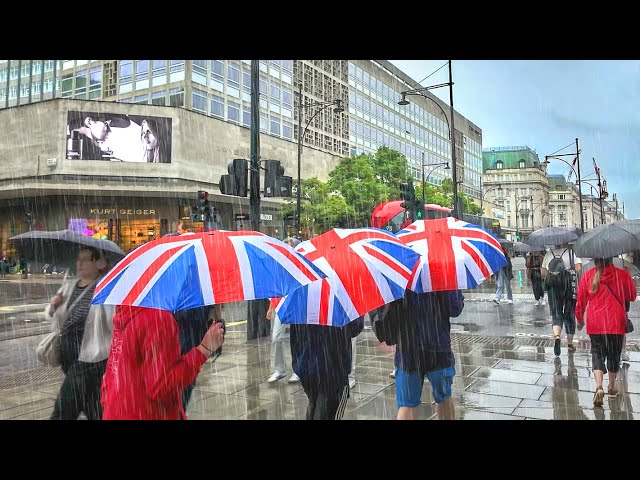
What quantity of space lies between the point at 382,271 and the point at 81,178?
34.9 meters

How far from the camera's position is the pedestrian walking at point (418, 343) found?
4.22 metres

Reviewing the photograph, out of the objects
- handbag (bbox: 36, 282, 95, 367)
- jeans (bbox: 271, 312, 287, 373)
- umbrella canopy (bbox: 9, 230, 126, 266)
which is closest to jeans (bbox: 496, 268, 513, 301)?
jeans (bbox: 271, 312, 287, 373)

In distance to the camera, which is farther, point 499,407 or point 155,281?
point 499,407

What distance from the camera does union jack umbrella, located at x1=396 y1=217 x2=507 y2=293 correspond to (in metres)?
4.05

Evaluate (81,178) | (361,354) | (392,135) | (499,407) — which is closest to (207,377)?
(361,354)

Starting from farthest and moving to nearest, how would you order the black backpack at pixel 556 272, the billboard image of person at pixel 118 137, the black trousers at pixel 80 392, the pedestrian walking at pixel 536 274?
the billboard image of person at pixel 118 137, the pedestrian walking at pixel 536 274, the black backpack at pixel 556 272, the black trousers at pixel 80 392

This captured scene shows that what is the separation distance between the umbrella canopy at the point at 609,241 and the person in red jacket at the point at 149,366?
4.30m

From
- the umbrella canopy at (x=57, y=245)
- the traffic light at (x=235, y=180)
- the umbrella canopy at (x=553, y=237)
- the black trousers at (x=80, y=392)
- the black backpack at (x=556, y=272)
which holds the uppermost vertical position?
the traffic light at (x=235, y=180)

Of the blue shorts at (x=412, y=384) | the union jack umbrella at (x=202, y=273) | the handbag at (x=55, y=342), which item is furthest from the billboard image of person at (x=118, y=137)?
the union jack umbrella at (x=202, y=273)

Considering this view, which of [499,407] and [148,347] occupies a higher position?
[148,347]

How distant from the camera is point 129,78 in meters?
39.3

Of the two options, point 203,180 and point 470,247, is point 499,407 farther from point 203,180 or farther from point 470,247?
point 203,180

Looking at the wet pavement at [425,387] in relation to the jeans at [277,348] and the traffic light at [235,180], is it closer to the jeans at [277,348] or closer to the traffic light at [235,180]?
the jeans at [277,348]

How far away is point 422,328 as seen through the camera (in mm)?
4246
